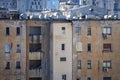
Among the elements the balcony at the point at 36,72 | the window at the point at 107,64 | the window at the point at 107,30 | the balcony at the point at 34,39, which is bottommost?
the balcony at the point at 36,72

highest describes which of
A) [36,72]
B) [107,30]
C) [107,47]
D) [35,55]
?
[107,30]

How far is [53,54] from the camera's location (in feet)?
199

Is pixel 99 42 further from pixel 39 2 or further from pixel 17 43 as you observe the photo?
pixel 39 2

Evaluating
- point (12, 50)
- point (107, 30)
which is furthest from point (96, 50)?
point (12, 50)

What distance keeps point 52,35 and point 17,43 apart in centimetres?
396

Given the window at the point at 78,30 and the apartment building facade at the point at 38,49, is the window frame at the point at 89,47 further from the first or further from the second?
the apartment building facade at the point at 38,49

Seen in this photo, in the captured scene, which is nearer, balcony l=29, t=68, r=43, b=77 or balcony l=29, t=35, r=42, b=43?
balcony l=29, t=68, r=43, b=77

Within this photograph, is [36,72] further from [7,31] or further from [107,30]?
[107,30]

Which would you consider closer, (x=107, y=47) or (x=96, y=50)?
(x=96, y=50)

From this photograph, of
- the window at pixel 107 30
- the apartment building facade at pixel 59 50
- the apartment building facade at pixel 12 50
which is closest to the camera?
the apartment building facade at pixel 12 50

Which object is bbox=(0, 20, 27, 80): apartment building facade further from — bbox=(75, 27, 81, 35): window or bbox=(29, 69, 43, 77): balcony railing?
bbox=(75, 27, 81, 35): window

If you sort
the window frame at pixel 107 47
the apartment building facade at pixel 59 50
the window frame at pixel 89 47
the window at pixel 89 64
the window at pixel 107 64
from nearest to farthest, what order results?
the apartment building facade at pixel 59 50
the window at pixel 89 64
the window at pixel 107 64
the window frame at pixel 89 47
the window frame at pixel 107 47

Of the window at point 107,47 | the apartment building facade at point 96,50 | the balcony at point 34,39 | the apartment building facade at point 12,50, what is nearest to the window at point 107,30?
the apartment building facade at point 96,50

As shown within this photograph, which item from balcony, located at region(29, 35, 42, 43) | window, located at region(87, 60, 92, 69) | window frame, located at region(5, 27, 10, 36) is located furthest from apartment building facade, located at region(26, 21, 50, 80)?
window, located at region(87, 60, 92, 69)
